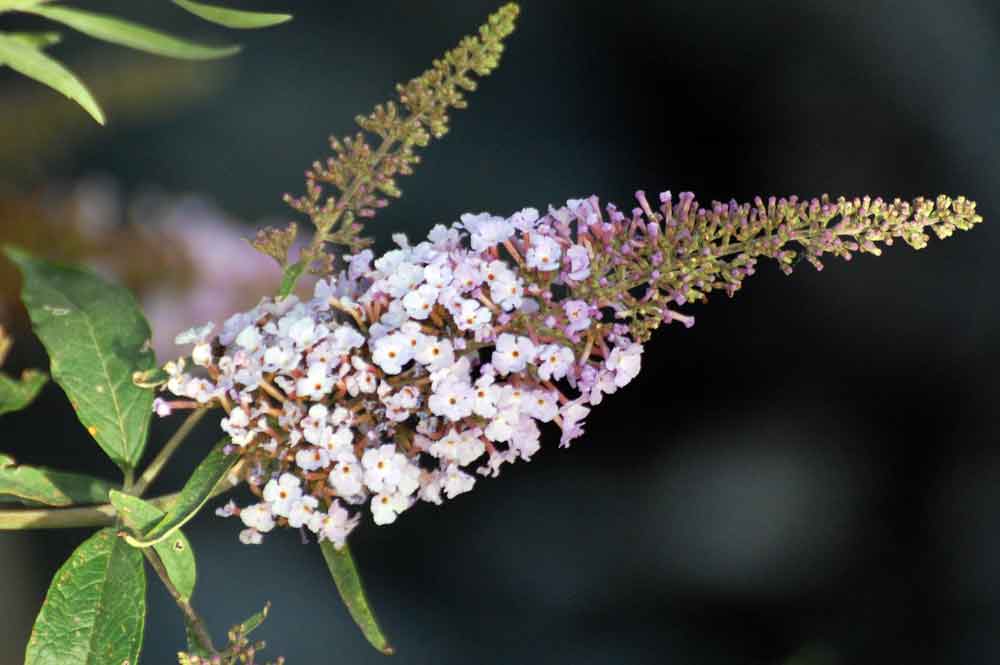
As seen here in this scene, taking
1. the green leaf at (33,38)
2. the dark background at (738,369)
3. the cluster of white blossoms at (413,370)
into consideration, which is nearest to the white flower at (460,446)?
the cluster of white blossoms at (413,370)

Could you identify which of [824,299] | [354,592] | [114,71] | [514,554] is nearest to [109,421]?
[354,592]

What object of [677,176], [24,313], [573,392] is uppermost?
[677,176]

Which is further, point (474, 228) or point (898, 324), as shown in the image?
point (898, 324)

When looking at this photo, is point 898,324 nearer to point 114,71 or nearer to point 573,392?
point 573,392

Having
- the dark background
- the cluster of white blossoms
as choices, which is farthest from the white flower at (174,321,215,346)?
the dark background

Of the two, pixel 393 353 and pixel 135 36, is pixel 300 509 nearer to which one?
pixel 393 353

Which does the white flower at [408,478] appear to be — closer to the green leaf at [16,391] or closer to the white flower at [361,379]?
the white flower at [361,379]

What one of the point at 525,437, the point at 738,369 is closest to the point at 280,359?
the point at 525,437
